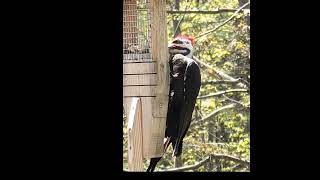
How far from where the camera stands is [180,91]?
373cm

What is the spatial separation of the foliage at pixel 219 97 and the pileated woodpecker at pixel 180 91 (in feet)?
0.17

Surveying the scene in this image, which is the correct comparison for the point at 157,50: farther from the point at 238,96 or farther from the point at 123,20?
the point at 238,96

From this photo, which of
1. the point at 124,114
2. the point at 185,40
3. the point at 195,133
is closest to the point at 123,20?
the point at 185,40

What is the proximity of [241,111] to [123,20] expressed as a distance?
1231 millimetres

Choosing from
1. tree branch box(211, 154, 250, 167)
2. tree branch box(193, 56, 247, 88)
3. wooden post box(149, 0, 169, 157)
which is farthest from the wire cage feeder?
tree branch box(211, 154, 250, 167)

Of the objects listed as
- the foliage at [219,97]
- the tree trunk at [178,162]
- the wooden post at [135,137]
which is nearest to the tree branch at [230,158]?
the foliage at [219,97]

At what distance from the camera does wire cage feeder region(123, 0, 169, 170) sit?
12.2 feet

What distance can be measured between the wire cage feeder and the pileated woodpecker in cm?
5

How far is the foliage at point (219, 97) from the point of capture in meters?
3.70

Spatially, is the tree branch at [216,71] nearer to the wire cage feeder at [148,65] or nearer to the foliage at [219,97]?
the foliage at [219,97]

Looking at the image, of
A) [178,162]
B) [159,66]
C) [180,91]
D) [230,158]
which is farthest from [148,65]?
[230,158]

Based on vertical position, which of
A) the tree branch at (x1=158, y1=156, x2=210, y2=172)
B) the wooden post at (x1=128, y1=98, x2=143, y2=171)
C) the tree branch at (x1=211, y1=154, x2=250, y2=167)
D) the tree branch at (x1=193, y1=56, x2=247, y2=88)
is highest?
the tree branch at (x1=193, y1=56, x2=247, y2=88)

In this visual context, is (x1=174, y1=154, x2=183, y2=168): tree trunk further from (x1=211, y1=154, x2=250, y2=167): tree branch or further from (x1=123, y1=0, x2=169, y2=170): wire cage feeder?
(x1=211, y1=154, x2=250, y2=167): tree branch

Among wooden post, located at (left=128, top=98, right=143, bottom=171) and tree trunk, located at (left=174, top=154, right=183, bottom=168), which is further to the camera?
tree trunk, located at (left=174, top=154, right=183, bottom=168)
